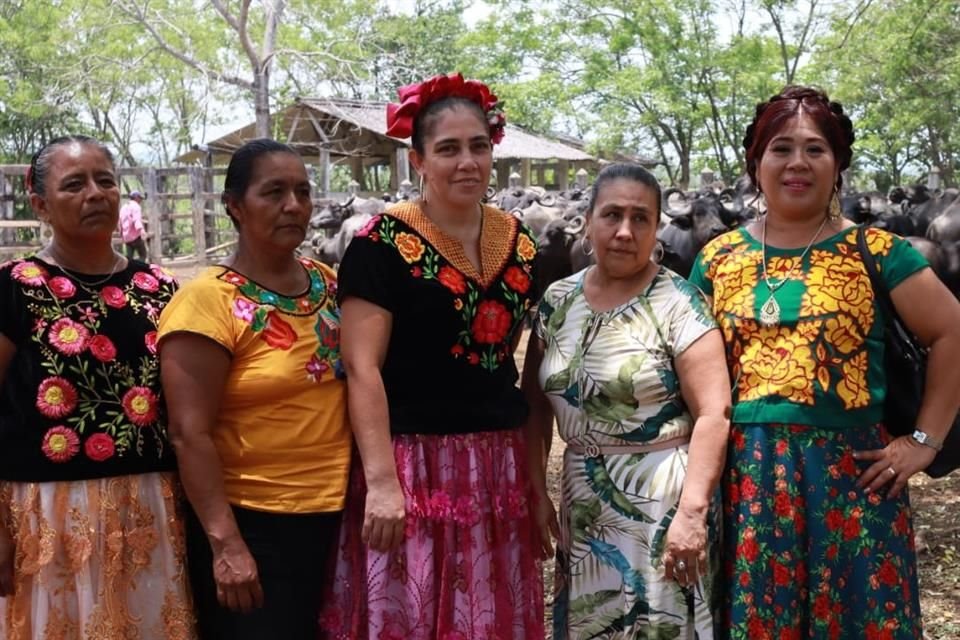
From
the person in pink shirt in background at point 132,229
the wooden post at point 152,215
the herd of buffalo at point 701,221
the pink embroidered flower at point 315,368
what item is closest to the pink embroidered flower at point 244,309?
the pink embroidered flower at point 315,368

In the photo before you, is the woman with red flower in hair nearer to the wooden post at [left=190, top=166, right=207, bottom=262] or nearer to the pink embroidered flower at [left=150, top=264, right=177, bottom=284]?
the pink embroidered flower at [left=150, top=264, right=177, bottom=284]

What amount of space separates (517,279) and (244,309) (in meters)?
0.71

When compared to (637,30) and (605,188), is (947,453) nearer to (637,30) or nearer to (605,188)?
(605,188)

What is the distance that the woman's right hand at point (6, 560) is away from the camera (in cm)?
246

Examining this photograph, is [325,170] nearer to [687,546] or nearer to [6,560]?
[6,560]

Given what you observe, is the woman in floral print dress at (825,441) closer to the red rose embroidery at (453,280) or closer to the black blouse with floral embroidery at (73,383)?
the red rose embroidery at (453,280)

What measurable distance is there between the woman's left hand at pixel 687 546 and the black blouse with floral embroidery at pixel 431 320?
1.64 feet

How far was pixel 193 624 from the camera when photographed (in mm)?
2564

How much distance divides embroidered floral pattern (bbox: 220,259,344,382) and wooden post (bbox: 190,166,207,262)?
1749cm

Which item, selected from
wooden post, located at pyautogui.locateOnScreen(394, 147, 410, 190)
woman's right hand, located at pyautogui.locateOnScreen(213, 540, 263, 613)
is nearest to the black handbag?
woman's right hand, located at pyautogui.locateOnScreen(213, 540, 263, 613)

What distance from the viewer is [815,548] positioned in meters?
2.50

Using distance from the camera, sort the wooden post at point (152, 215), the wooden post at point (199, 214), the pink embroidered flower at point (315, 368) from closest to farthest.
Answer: the pink embroidered flower at point (315, 368) → the wooden post at point (152, 215) → the wooden post at point (199, 214)

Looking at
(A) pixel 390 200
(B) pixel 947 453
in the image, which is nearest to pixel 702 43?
(A) pixel 390 200

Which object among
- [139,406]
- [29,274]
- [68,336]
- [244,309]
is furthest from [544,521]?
[29,274]
